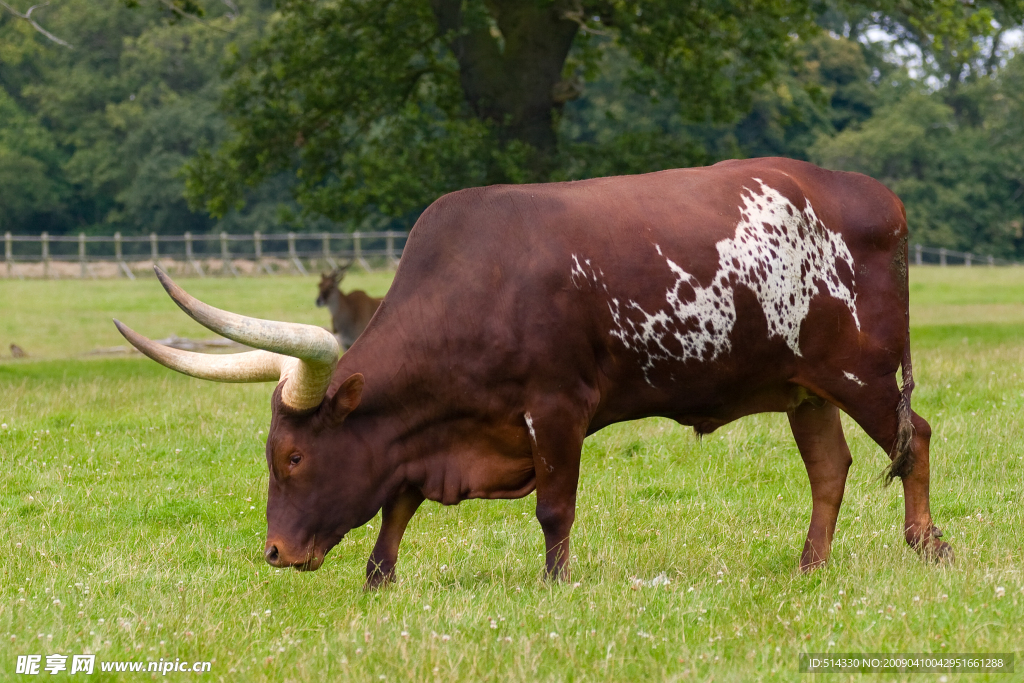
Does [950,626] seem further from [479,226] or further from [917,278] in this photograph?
[917,278]

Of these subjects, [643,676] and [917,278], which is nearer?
[643,676]

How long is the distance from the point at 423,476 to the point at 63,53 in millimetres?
60840

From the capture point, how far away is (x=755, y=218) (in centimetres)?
571

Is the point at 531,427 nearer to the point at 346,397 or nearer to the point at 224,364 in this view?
the point at 346,397

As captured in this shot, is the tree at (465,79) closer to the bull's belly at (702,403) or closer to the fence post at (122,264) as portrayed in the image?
the bull's belly at (702,403)

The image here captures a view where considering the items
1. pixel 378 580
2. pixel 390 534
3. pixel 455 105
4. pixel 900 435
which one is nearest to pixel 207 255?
pixel 455 105

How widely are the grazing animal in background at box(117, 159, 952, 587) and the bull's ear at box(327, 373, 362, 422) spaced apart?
14mm

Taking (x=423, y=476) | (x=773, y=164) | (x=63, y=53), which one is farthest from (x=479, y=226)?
(x=63, y=53)

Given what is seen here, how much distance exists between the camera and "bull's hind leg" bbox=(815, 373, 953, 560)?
225 inches

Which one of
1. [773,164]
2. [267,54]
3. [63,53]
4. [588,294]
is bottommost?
[63,53]

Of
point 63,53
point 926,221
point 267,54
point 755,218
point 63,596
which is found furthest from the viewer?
point 63,53

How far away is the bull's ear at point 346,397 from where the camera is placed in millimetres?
5152

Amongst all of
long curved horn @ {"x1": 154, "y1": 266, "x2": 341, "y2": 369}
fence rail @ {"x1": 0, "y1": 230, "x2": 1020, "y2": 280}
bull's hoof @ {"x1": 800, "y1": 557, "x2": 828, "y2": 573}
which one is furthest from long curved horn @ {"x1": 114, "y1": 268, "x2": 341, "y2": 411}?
fence rail @ {"x1": 0, "y1": 230, "x2": 1020, "y2": 280}

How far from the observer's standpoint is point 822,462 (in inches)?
239
